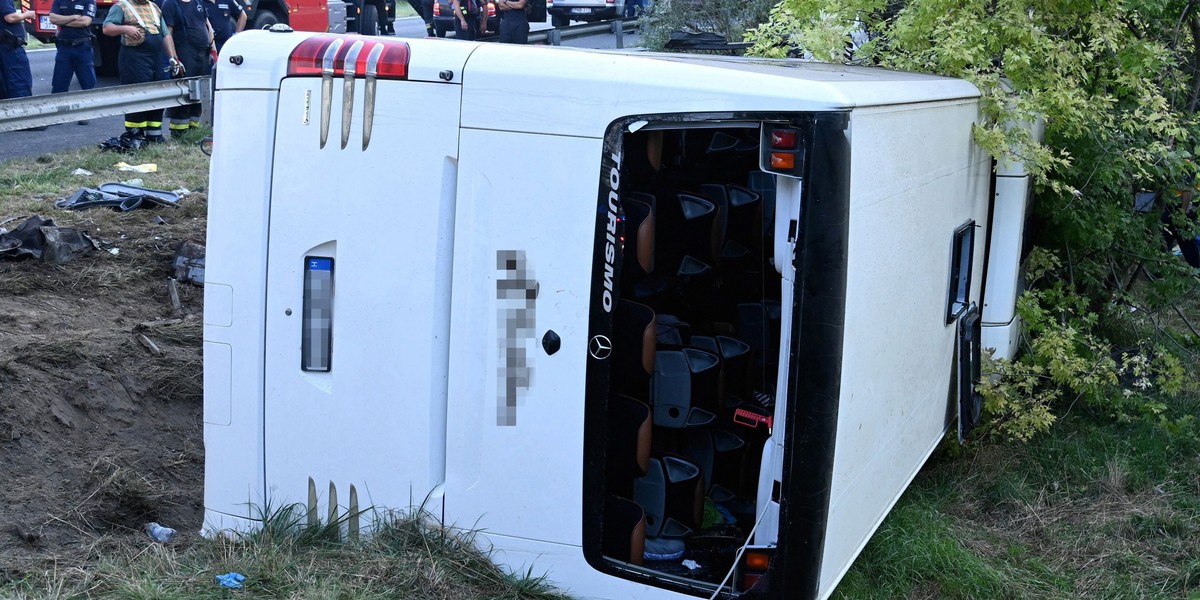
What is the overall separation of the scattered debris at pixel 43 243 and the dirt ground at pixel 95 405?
2.4 inches

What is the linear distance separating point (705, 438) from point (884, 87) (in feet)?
4.55

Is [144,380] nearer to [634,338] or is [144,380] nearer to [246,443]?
[246,443]

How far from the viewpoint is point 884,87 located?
3496 mm

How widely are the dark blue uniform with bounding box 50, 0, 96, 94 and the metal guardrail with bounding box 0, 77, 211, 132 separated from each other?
5.62 ft

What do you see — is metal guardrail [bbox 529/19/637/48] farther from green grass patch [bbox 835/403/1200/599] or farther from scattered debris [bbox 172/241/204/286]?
green grass patch [bbox 835/403/1200/599]

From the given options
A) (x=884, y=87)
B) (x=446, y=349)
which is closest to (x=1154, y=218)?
(x=884, y=87)

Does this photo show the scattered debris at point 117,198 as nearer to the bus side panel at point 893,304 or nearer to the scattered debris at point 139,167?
the scattered debris at point 139,167

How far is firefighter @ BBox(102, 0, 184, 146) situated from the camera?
40.7 ft

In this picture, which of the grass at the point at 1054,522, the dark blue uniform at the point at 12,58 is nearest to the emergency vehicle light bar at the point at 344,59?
the grass at the point at 1054,522

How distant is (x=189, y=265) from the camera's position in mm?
6957

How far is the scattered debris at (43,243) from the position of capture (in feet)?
21.7

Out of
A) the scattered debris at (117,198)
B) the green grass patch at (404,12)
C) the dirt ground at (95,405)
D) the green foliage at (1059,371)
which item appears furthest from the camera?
the green grass patch at (404,12)

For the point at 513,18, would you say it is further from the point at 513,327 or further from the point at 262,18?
the point at 513,327

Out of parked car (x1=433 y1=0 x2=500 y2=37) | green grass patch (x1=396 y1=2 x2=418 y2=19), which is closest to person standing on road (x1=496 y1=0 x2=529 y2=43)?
parked car (x1=433 y1=0 x2=500 y2=37)
